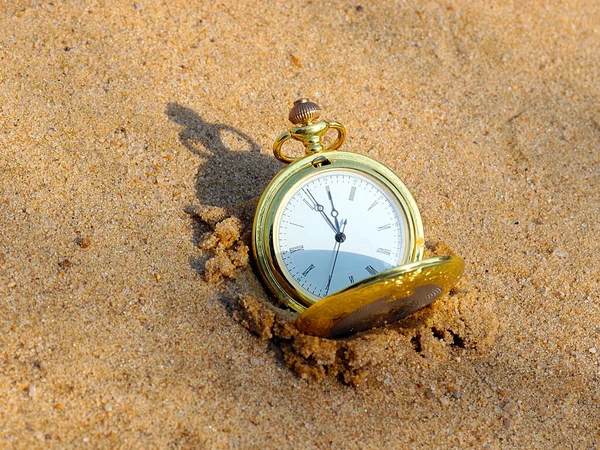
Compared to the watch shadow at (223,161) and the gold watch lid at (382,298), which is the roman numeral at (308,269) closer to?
the gold watch lid at (382,298)

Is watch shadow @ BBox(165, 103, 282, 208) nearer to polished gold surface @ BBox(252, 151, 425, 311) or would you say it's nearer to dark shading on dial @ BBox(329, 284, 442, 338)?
polished gold surface @ BBox(252, 151, 425, 311)

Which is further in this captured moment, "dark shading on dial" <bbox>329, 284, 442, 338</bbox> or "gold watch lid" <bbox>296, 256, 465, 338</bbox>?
"dark shading on dial" <bbox>329, 284, 442, 338</bbox>

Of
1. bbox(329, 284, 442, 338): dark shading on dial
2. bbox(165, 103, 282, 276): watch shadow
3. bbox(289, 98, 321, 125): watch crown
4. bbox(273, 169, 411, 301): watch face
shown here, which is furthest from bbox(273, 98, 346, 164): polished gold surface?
bbox(329, 284, 442, 338): dark shading on dial

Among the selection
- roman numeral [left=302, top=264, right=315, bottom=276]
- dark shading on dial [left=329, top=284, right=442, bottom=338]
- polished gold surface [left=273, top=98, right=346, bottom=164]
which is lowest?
dark shading on dial [left=329, top=284, right=442, bottom=338]

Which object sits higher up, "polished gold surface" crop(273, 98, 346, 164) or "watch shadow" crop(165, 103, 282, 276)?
"polished gold surface" crop(273, 98, 346, 164)

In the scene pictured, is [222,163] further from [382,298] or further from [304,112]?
[382,298]

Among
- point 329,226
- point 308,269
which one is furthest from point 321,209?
point 308,269

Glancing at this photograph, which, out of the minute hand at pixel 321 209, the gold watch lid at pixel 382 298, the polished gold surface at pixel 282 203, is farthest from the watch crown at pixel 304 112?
the gold watch lid at pixel 382 298

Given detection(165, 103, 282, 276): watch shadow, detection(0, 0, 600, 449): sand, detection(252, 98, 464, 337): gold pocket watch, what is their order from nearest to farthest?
detection(0, 0, 600, 449): sand → detection(252, 98, 464, 337): gold pocket watch → detection(165, 103, 282, 276): watch shadow
